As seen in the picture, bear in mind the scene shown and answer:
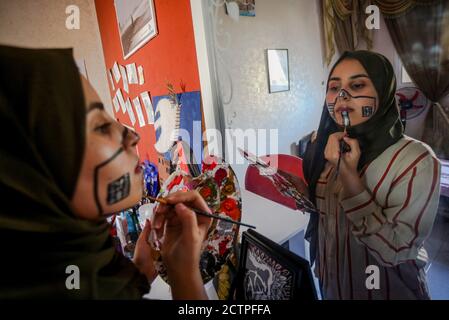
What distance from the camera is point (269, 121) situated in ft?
2.22

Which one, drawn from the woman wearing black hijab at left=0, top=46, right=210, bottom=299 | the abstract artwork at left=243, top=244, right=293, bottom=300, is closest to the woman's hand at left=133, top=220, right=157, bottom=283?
the woman wearing black hijab at left=0, top=46, right=210, bottom=299

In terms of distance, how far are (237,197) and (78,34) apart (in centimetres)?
79

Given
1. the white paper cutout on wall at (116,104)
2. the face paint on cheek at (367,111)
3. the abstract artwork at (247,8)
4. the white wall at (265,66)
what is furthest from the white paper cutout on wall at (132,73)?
the face paint on cheek at (367,111)

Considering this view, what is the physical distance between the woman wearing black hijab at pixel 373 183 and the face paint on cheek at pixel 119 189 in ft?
1.35

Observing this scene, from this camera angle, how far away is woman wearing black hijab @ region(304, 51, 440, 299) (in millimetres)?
436

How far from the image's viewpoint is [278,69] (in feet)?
1.99

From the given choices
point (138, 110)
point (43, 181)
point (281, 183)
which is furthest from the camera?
point (138, 110)

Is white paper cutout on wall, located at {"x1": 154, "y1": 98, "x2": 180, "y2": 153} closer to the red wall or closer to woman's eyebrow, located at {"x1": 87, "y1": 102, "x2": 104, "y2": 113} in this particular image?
the red wall

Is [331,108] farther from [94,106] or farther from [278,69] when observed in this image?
[94,106]

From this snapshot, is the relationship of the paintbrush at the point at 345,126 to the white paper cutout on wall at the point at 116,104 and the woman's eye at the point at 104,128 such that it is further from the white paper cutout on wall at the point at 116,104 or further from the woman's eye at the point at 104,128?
the white paper cutout on wall at the point at 116,104

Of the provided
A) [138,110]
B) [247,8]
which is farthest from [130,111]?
[247,8]

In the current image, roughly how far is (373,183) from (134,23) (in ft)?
3.97

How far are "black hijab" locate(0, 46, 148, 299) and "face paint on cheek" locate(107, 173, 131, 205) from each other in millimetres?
53
